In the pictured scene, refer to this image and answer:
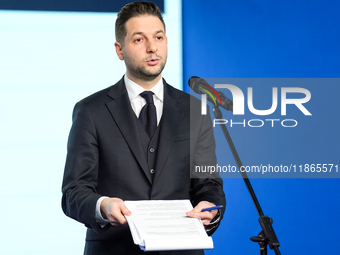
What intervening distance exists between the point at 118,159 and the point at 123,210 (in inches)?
12.4

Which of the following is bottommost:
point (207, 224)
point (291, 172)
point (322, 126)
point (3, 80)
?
point (207, 224)

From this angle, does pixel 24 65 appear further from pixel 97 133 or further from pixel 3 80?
pixel 97 133

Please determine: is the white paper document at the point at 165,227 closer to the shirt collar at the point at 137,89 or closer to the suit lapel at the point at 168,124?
the suit lapel at the point at 168,124

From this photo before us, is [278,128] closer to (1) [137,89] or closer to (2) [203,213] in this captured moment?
(1) [137,89]

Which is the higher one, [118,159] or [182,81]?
[182,81]

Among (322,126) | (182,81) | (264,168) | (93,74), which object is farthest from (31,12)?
(322,126)

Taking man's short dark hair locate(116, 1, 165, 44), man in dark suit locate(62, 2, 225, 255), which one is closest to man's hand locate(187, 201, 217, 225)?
man in dark suit locate(62, 2, 225, 255)

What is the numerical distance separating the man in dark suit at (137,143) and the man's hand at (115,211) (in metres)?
0.10

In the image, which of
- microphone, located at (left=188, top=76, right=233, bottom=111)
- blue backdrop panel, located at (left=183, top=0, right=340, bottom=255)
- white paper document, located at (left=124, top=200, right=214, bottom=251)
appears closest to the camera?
white paper document, located at (left=124, top=200, right=214, bottom=251)

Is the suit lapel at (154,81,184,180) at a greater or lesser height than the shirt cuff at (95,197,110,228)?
greater

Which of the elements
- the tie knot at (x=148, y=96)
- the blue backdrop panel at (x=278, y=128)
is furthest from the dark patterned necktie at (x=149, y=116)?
the blue backdrop panel at (x=278, y=128)

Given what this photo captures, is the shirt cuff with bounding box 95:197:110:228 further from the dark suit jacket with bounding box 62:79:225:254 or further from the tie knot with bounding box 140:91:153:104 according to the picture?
the tie knot with bounding box 140:91:153:104

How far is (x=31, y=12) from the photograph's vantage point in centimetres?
354

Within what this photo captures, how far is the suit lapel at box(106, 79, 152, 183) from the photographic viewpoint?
161 cm
